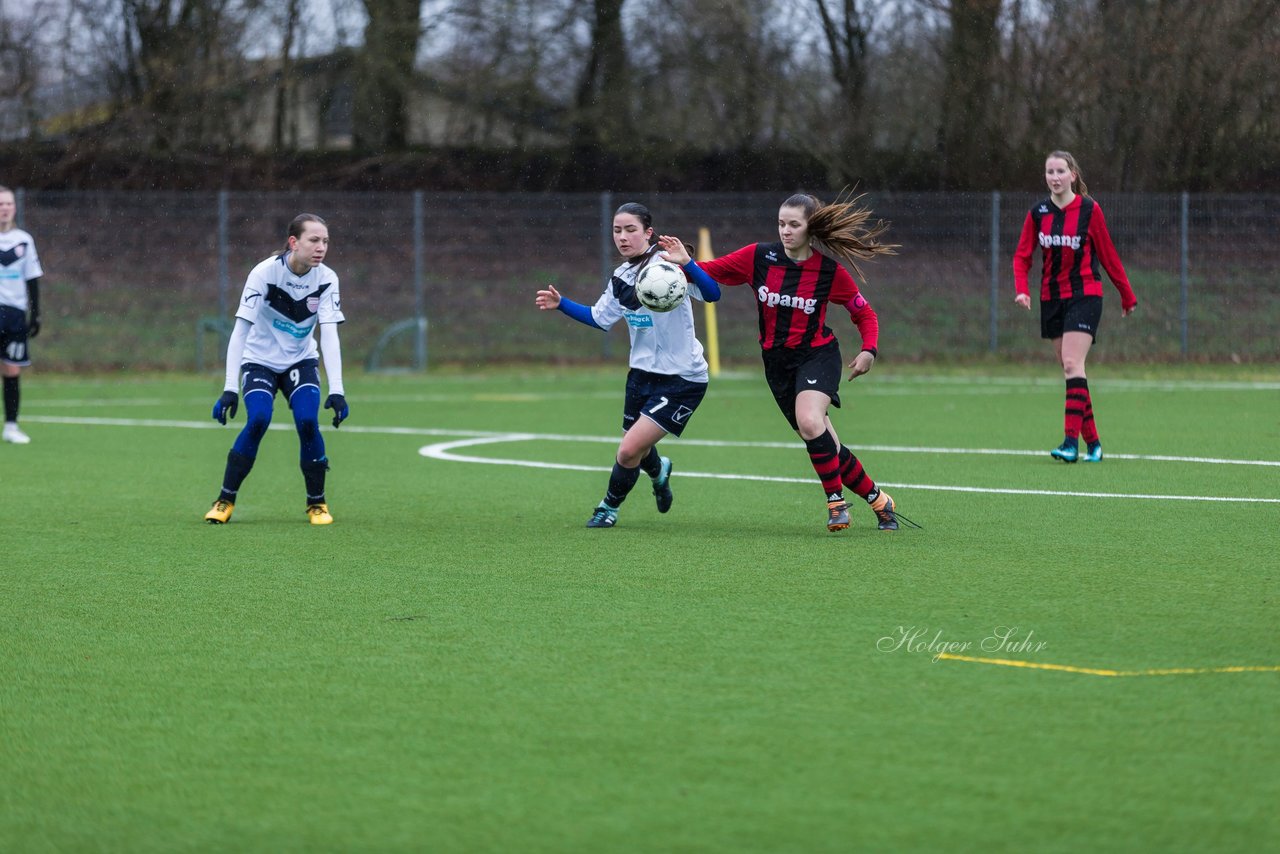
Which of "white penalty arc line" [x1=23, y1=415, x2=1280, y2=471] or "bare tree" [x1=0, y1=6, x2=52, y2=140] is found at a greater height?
"bare tree" [x1=0, y1=6, x2=52, y2=140]

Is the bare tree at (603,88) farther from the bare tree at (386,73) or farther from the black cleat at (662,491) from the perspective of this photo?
the black cleat at (662,491)

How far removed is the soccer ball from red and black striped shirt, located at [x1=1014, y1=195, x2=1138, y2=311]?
4.46m

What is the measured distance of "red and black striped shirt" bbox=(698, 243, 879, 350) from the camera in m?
8.31

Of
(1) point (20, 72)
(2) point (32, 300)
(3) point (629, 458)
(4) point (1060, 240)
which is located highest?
(1) point (20, 72)

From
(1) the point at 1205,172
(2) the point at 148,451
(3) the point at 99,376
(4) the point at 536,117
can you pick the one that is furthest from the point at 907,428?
(4) the point at 536,117

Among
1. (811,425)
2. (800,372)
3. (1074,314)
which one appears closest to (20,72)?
(1074,314)

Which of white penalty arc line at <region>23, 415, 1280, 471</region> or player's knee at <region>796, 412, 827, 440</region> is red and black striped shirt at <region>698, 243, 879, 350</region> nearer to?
player's knee at <region>796, 412, 827, 440</region>

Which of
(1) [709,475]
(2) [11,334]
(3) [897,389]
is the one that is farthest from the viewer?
(3) [897,389]

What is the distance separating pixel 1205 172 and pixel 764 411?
12986 mm

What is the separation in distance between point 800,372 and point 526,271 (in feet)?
53.5

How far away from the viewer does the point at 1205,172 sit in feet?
85.6

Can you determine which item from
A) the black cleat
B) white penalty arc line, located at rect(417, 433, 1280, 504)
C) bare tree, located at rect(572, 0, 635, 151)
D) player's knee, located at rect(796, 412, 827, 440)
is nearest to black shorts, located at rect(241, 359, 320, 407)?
the black cleat

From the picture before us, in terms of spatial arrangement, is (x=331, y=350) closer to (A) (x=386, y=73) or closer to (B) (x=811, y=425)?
(B) (x=811, y=425)

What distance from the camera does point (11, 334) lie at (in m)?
14.1
